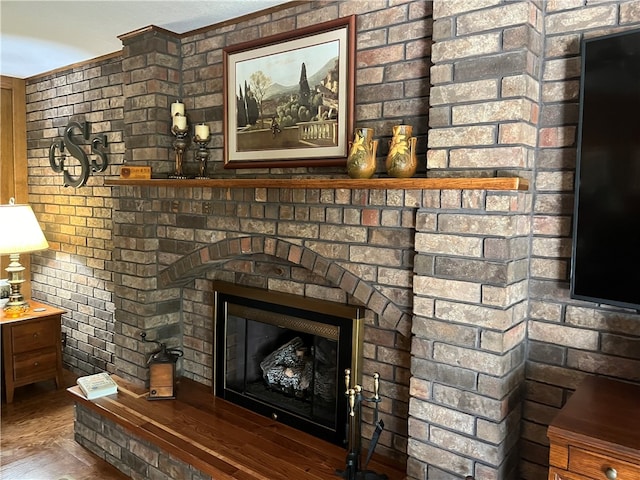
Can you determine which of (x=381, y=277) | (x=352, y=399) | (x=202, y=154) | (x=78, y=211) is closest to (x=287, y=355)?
(x=352, y=399)

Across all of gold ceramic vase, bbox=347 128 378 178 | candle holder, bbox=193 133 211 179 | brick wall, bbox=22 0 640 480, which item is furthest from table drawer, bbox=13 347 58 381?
gold ceramic vase, bbox=347 128 378 178

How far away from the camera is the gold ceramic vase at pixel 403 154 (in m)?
1.83

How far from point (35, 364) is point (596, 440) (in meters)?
3.55

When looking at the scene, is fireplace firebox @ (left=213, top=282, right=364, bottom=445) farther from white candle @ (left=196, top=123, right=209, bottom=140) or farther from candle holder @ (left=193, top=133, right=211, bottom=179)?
white candle @ (left=196, top=123, right=209, bottom=140)

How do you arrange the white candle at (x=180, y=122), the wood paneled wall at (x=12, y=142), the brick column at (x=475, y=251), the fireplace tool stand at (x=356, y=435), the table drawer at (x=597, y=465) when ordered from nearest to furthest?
1. the table drawer at (x=597, y=465)
2. the brick column at (x=475, y=251)
3. the fireplace tool stand at (x=356, y=435)
4. the white candle at (x=180, y=122)
5. the wood paneled wall at (x=12, y=142)

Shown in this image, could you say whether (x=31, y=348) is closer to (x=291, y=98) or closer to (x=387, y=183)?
(x=291, y=98)

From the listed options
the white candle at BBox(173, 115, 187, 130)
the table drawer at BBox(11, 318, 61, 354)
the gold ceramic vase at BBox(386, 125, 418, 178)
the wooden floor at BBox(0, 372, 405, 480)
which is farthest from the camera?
the table drawer at BBox(11, 318, 61, 354)

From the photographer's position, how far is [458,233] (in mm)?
1680

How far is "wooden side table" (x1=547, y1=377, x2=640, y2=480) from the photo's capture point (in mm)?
1221

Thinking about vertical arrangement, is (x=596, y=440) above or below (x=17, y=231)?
below

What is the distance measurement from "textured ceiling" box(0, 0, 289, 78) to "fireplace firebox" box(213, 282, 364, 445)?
1394 millimetres

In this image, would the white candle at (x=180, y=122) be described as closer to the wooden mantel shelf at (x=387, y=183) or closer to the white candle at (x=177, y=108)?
the white candle at (x=177, y=108)

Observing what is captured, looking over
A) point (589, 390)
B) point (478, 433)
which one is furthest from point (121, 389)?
point (589, 390)

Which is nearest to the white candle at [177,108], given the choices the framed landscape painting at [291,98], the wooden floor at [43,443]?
the framed landscape painting at [291,98]
